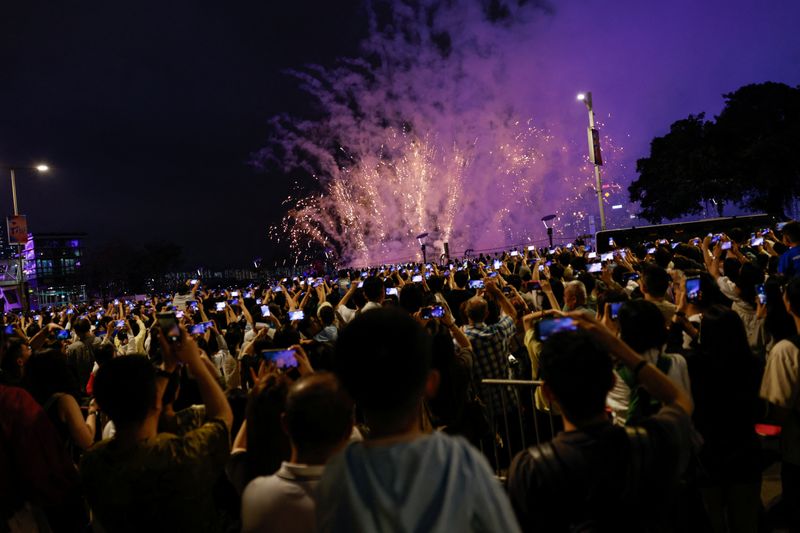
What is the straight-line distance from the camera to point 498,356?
5.39 metres

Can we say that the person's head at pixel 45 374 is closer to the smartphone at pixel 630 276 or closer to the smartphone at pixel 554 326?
the smartphone at pixel 554 326

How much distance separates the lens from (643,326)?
298 cm

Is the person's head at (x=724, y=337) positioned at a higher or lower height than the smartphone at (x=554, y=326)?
lower

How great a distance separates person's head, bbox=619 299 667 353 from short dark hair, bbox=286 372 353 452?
174 centimetres

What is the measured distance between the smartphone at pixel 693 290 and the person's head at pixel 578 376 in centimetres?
280

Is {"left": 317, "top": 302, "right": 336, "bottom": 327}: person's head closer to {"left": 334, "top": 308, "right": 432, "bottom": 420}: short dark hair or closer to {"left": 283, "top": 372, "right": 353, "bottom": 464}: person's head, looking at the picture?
{"left": 283, "top": 372, "right": 353, "bottom": 464}: person's head

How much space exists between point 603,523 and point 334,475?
3.79ft

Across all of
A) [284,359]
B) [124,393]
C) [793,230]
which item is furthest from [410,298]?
[793,230]

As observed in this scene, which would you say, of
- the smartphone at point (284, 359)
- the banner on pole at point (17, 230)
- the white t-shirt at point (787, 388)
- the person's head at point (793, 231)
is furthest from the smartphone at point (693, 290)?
the banner on pole at point (17, 230)

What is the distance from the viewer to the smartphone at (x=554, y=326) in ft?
7.75

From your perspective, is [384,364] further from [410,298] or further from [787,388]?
[410,298]

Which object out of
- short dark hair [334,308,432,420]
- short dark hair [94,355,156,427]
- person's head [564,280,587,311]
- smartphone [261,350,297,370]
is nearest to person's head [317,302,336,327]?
person's head [564,280,587,311]

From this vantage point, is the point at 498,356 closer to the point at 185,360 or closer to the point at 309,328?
the point at 309,328

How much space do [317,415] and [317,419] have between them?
2cm
